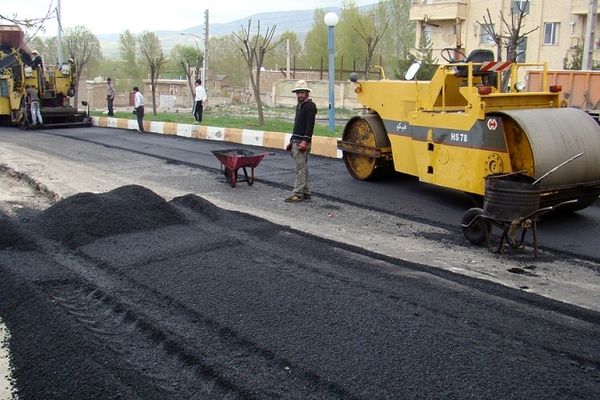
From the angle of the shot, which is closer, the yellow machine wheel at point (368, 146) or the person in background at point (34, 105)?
the yellow machine wheel at point (368, 146)

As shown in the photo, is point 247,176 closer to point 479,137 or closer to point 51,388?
point 479,137

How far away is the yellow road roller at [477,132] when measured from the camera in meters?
7.27

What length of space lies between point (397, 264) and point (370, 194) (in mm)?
3661

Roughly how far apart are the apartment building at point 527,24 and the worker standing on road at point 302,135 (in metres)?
28.3

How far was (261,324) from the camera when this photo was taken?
14.5ft

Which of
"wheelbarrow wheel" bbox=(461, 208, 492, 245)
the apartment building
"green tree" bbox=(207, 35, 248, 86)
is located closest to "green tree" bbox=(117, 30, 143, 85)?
"green tree" bbox=(207, 35, 248, 86)

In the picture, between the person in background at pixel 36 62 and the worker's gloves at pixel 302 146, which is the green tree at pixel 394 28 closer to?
the person in background at pixel 36 62

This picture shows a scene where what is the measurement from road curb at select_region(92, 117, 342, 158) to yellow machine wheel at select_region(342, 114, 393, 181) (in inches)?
111

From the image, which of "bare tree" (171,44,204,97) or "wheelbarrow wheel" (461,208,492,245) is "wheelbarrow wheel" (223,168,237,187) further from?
"bare tree" (171,44,204,97)

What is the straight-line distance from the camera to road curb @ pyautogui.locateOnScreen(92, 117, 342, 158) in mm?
14086

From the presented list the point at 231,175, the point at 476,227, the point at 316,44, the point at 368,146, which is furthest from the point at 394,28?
the point at 476,227

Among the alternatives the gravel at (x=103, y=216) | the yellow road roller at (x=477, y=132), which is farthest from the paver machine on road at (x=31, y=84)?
the gravel at (x=103, y=216)

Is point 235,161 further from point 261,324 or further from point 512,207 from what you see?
point 261,324

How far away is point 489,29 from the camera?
1761 cm
